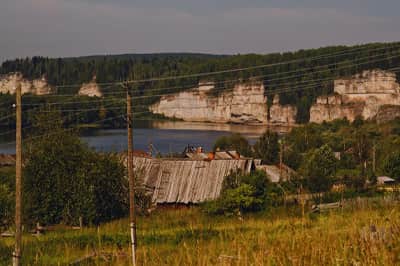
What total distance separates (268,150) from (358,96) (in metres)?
54.5

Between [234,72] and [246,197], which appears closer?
[246,197]

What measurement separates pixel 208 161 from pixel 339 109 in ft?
223

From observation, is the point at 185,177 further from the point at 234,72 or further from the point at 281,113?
the point at 234,72

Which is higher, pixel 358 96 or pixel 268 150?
pixel 358 96

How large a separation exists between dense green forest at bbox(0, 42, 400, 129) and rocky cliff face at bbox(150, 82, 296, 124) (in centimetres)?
156

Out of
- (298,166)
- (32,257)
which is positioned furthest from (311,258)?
(298,166)

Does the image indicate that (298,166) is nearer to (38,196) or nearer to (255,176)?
(255,176)

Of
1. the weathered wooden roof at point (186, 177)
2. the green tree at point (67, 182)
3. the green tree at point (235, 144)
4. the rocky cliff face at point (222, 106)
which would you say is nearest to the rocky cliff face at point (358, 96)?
the rocky cliff face at point (222, 106)

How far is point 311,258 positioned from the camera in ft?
11.1

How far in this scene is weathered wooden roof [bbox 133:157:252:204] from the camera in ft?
57.7

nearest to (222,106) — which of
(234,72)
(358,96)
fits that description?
(234,72)

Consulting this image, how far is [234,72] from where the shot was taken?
327ft

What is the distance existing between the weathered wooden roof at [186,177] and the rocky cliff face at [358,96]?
2469 inches

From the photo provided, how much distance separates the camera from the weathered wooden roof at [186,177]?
17578 millimetres
